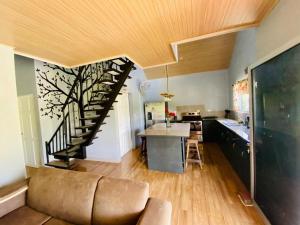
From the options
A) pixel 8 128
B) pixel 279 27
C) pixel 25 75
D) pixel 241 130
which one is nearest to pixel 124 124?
pixel 25 75

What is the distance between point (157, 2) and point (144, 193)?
1.87 m

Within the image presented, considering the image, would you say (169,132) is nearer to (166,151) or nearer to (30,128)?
(166,151)

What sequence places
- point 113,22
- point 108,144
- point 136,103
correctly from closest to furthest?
point 113,22
point 108,144
point 136,103

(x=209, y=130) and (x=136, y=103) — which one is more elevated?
(x=136, y=103)

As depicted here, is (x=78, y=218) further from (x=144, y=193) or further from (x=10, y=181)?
(x=10, y=181)

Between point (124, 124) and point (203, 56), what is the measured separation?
3.66 metres

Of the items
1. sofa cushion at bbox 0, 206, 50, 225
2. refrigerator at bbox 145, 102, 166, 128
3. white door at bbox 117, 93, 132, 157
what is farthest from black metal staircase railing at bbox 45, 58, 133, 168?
refrigerator at bbox 145, 102, 166, 128

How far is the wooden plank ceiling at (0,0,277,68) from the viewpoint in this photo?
1429mm

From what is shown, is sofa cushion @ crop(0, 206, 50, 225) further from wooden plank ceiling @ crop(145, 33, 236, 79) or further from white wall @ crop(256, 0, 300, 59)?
wooden plank ceiling @ crop(145, 33, 236, 79)

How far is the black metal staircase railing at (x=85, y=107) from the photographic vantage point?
11.3ft

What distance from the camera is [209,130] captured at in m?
5.60

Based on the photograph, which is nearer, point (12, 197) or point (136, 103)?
point (12, 197)

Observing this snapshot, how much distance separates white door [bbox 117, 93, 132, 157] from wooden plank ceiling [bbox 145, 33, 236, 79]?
208cm

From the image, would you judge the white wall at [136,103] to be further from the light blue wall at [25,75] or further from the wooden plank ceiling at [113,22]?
the wooden plank ceiling at [113,22]
